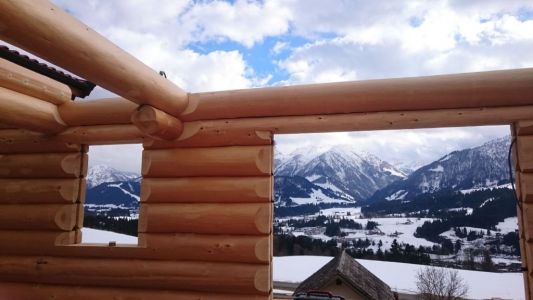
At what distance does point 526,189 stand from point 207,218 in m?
3.50

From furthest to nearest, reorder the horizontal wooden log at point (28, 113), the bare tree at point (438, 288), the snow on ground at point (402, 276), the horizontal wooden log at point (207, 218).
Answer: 1. the snow on ground at point (402, 276)
2. the bare tree at point (438, 288)
3. the horizontal wooden log at point (207, 218)
4. the horizontal wooden log at point (28, 113)

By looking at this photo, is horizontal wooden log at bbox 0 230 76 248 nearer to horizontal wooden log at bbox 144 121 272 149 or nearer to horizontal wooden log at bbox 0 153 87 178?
horizontal wooden log at bbox 0 153 87 178

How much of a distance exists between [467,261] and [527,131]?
10716 cm

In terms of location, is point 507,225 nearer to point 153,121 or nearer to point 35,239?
point 35,239

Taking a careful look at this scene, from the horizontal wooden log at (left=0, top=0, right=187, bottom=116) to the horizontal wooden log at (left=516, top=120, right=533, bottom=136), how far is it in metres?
3.74

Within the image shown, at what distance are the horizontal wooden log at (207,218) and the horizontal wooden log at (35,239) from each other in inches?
47.3

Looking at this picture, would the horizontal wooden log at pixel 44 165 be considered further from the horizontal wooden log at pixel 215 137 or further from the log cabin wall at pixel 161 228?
the horizontal wooden log at pixel 215 137

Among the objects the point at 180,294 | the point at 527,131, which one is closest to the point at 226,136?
the point at 180,294

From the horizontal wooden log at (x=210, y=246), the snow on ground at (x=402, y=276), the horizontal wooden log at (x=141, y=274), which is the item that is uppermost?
the horizontal wooden log at (x=210, y=246)

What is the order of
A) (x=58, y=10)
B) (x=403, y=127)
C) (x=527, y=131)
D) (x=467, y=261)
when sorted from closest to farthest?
(x=58, y=10)
(x=527, y=131)
(x=403, y=127)
(x=467, y=261)

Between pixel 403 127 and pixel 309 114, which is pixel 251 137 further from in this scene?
pixel 403 127

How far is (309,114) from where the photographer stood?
4590mm

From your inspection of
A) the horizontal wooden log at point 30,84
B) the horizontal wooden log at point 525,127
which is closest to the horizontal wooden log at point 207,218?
the horizontal wooden log at point 30,84

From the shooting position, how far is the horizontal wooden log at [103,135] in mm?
5156
